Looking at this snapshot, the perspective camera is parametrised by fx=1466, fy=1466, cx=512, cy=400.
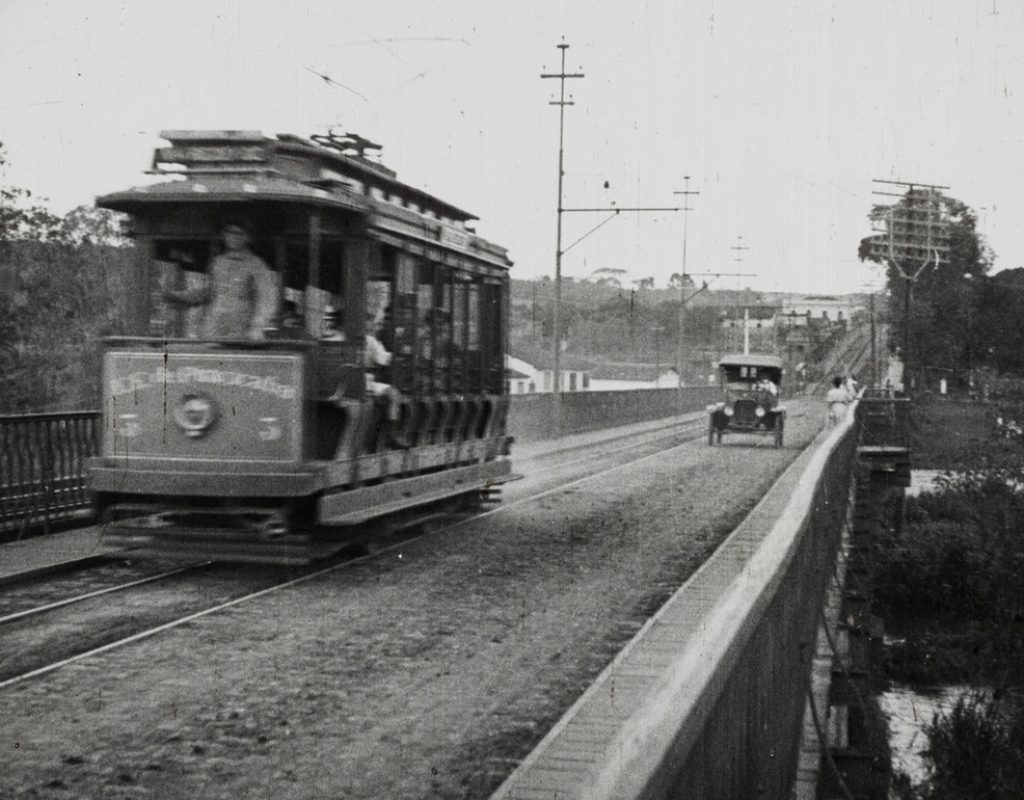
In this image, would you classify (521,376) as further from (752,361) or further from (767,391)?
(767,391)

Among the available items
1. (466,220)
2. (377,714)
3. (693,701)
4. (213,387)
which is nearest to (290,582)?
(213,387)

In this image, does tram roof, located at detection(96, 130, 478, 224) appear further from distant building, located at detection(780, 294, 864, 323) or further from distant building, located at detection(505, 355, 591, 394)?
distant building, located at detection(780, 294, 864, 323)

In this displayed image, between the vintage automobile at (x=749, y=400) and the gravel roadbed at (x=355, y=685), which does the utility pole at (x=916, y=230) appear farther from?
the gravel roadbed at (x=355, y=685)

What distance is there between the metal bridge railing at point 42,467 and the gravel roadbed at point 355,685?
360cm

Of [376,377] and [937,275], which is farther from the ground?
[937,275]

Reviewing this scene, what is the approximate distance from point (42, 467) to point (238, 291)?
378 centimetres

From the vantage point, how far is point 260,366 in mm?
11969

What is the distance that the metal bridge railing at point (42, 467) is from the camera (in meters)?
14.2

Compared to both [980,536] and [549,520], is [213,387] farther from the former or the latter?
[980,536]

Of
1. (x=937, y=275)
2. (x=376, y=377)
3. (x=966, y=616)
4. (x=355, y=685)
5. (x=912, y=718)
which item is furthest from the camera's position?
(x=937, y=275)

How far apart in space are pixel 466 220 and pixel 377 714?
31.3 feet

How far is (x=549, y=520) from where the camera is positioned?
58.6 feet

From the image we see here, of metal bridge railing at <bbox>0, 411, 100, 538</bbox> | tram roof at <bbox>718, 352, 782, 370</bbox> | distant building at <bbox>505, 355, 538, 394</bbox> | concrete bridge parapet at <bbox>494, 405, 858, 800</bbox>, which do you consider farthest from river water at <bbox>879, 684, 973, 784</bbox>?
distant building at <bbox>505, 355, 538, 394</bbox>

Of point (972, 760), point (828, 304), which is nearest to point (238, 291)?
point (972, 760)
